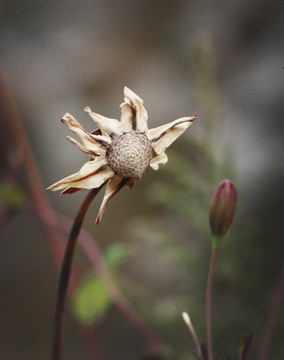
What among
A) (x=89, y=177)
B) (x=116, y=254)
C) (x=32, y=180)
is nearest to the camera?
(x=89, y=177)

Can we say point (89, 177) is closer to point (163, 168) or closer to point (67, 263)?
point (67, 263)

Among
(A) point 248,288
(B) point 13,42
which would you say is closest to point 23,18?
(B) point 13,42

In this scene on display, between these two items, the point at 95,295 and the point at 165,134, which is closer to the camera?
the point at 165,134

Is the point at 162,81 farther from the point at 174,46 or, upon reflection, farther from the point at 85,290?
the point at 85,290

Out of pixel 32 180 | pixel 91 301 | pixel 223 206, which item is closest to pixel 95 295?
pixel 91 301

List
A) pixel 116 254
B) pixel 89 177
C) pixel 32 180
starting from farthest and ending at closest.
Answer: pixel 32 180 < pixel 116 254 < pixel 89 177

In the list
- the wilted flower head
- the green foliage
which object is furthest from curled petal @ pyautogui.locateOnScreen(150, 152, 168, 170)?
the green foliage

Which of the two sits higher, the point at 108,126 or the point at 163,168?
the point at 108,126
